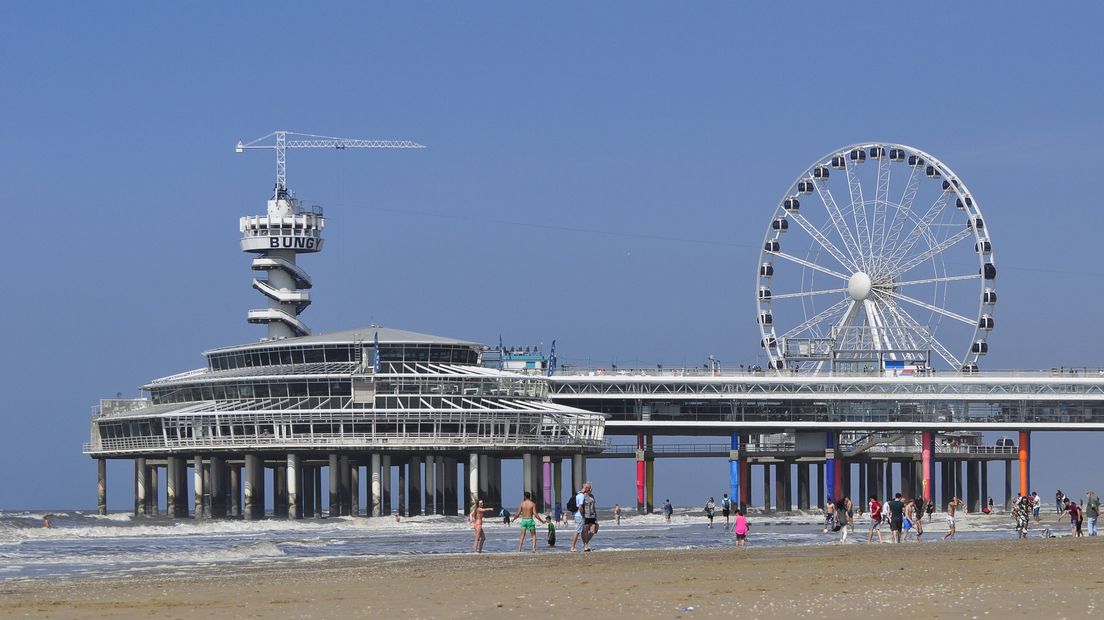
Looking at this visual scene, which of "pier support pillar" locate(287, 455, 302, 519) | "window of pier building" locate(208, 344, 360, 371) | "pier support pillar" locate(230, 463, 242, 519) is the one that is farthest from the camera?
"pier support pillar" locate(230, 463, 242, 519)

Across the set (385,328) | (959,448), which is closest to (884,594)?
(385,328)

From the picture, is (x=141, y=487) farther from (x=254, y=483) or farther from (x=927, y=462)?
(x=927, y=462)

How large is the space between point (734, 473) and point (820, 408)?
5.24 metres

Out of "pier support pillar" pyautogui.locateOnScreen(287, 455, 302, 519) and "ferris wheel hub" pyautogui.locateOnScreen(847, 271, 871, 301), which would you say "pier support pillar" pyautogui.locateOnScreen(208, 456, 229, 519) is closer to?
"pier support pillar" pyautogui.locateOnScreen(287, 455, 302, 519)

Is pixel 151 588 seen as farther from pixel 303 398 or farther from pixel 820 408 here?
pixel 820 408

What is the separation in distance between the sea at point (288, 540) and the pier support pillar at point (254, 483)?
692 centimetres

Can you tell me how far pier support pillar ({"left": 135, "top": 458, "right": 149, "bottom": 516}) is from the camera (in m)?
97.6

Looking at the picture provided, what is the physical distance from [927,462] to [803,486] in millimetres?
8514

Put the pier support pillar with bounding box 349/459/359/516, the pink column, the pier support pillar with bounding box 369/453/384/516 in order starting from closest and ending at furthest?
the pier support pillar with bounding box 369/453/384/516 → the pier support pillar with bounding box 349/459/359/516 → the pink column

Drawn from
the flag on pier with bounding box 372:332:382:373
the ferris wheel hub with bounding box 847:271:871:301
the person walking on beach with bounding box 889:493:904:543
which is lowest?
the person walking on beach with bounding box 889:493:904:543

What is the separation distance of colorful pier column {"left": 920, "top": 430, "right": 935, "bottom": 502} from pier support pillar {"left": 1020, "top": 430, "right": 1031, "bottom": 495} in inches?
168

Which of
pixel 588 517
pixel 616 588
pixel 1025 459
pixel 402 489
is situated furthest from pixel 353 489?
pixel 616 588

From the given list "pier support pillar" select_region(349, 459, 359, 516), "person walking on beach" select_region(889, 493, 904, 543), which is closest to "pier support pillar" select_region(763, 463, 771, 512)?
"pier support pillar" select_region(349, 459, 359, 516)

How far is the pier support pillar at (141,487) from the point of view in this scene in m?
97.6
